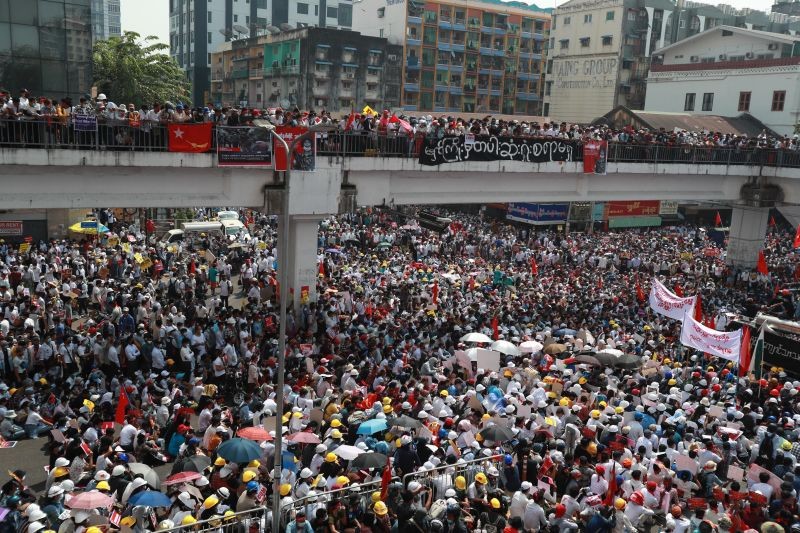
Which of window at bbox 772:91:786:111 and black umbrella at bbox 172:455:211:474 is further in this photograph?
window at bbox 772:91:786:111

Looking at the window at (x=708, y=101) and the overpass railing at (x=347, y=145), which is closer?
the overpass railing at (x=347, y=145)

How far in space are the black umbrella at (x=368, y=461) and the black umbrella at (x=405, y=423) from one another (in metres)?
1.33

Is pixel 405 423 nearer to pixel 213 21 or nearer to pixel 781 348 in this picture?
pixel 781 348

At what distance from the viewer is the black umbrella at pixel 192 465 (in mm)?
10532

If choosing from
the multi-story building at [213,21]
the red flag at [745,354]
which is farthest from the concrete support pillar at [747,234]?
the multi-story building at [213,21]

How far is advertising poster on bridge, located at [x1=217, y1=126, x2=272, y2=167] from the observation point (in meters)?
19.1

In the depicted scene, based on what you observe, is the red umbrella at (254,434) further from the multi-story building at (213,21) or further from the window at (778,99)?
the multi-story building at (213,21)

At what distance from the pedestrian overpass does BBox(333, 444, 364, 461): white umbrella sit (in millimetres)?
10495

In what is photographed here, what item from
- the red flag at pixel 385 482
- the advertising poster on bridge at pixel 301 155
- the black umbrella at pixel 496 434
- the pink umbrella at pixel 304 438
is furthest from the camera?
the advertising poster on bridge at pixel 301 155

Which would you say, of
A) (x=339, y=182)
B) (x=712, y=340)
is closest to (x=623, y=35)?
(x=339, y=182)

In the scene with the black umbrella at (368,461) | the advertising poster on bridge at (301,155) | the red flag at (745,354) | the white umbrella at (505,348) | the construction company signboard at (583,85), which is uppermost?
the construction company signboard at (583,85)

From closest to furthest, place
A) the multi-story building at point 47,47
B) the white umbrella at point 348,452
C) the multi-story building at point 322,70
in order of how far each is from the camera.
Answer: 1. the white umbrella at point 348,452
2. the multi-story building at point 47,47
3. the multi-story building at point 322,70

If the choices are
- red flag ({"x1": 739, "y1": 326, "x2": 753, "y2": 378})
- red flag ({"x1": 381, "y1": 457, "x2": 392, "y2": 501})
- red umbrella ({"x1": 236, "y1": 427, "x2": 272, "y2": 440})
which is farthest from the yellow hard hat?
red flag ({"x1": 739, "y1": 326, "x2": 753, "y2": 378})

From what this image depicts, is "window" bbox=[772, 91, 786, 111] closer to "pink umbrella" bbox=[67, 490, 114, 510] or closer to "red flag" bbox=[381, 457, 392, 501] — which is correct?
"red flag" bbox=[381, 457, 392, 501]
